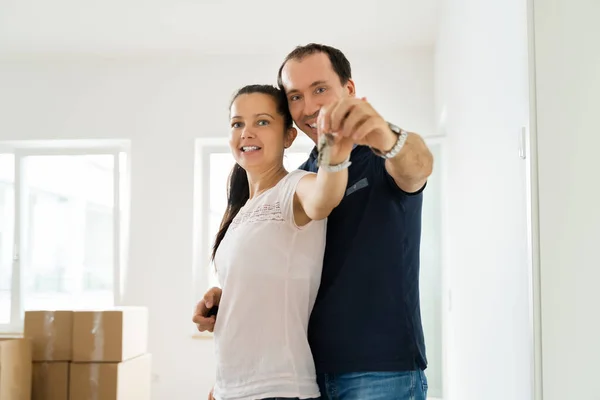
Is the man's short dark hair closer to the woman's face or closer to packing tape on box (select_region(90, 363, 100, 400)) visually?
the woman's face

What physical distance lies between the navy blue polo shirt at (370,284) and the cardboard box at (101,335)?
2.96 metres

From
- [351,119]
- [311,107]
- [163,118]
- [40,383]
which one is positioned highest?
[163,118]

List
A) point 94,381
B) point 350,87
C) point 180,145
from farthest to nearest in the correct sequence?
point 180,145, point 94,381, point 350,87

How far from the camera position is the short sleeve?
119 cm

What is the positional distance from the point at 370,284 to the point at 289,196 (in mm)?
206

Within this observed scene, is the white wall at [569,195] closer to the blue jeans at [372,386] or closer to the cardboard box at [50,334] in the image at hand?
the blue jeans at [372,386]

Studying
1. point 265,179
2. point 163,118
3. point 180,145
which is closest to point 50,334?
point 180,145

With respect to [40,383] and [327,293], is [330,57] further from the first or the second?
[40,383]

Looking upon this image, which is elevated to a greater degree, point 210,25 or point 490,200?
point 210,25

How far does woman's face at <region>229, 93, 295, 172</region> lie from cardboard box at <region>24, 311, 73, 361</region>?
2961 mm

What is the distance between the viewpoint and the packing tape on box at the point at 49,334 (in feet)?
12.7

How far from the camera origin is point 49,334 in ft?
12.9

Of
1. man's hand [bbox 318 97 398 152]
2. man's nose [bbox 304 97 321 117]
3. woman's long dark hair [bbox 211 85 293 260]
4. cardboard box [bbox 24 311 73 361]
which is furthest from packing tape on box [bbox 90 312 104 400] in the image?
man's hand [bbox 318 97 398 152]

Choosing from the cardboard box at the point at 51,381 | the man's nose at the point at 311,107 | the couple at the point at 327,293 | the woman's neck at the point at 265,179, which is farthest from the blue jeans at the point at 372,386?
the cardboard box at the point at 51,381
